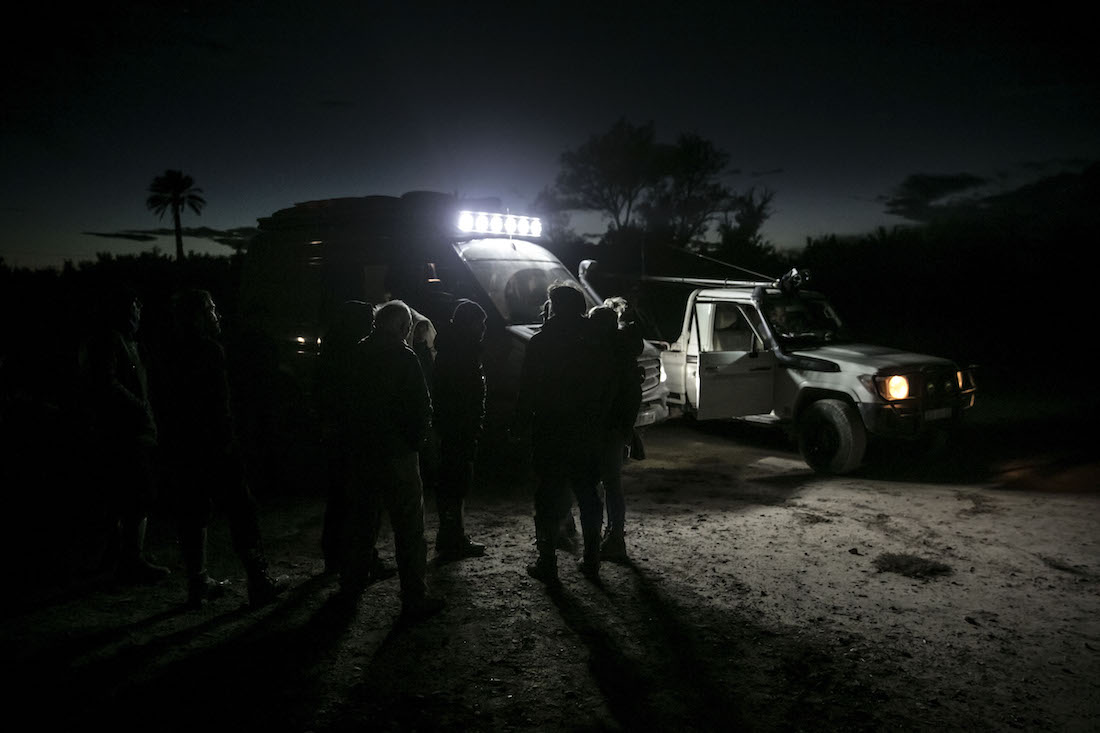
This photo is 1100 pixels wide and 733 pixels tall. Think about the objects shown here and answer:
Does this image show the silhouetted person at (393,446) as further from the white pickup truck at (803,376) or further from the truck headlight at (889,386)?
the truck headlight at (889,386)

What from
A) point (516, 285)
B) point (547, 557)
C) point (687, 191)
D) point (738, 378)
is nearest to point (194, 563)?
point (547, 557)

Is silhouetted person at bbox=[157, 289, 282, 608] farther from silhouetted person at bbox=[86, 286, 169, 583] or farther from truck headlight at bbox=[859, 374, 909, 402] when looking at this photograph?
truck headlight at bbox=[859, 374, 909, 402]

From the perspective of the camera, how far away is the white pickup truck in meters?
7.54

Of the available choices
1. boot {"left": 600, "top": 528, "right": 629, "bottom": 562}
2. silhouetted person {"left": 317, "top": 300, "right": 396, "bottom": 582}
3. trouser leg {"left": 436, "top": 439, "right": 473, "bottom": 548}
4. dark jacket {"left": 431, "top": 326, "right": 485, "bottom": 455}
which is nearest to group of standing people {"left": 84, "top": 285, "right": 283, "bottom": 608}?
silhouetted person {"left": 317, "top": 300, "right": 396, "bottom": 582}

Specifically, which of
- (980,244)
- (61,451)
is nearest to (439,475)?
(61,451)

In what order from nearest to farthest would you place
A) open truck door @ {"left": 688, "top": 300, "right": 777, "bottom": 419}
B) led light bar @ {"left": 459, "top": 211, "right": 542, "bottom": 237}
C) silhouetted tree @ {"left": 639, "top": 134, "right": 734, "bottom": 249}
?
1. led light bar @ {"left": 459, "top": 211, "right": 542, "bottom": 237}
2. open truck door @ {"left": 688, "top": 300, "right": 777, "bottom": 419}
3. silhouetted tree @ {"left": 639, "top": 134, "right": 734, "bottom": 249}

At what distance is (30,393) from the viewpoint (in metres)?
10.2

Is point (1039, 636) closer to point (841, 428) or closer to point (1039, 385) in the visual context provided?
point (841, 428)

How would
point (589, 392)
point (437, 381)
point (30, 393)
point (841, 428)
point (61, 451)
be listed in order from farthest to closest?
point (30, 393), point (61, 451), point (841, 428), point (437, 381), point (589, 392)

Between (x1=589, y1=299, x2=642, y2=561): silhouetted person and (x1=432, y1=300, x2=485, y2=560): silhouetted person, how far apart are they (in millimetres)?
933

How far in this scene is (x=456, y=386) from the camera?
5.26m

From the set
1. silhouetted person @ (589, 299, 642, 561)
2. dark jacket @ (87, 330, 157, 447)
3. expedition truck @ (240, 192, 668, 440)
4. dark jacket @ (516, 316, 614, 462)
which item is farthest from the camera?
expedition truck @ (240, 192, 668, 440)

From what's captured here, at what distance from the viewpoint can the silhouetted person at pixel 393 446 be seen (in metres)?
4.11

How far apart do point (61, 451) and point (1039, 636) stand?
9.40m
